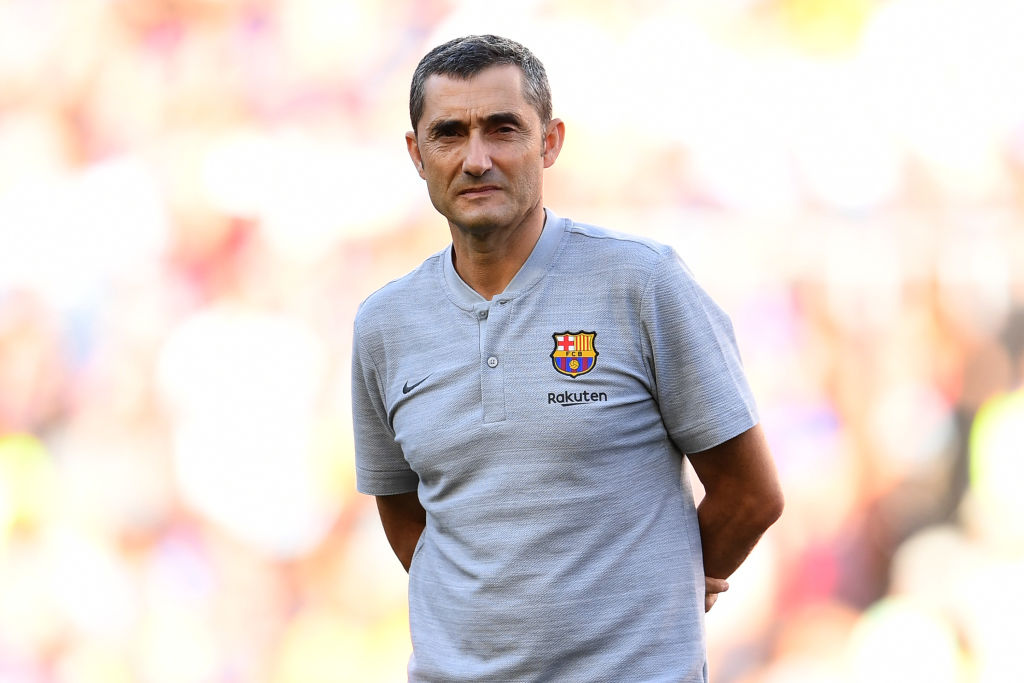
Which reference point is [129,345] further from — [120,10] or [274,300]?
[120,10]

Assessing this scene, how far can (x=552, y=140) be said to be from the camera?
150 centimetres

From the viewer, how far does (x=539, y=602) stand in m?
1.29

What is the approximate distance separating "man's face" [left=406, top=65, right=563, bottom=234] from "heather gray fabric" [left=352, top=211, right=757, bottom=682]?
75 mm

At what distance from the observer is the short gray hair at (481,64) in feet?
4.64

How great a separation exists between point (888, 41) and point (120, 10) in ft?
6.22

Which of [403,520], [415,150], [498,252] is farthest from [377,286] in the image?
[498,252]

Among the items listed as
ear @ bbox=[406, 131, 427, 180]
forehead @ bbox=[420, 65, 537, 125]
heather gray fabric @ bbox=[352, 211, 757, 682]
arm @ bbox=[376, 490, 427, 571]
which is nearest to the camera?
heather gray fabric @ bbox=[352, 211, 757, 682]

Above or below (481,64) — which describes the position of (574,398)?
below

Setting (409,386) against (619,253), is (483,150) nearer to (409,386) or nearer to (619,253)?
(619,253)

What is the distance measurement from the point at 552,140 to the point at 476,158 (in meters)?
0.17

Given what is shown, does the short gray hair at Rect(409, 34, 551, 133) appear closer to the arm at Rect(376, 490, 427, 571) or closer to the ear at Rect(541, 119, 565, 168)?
the ear at Rect(541, 119, 565, 168)

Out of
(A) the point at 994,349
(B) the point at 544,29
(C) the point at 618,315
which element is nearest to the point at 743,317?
(A) the point at 994,349

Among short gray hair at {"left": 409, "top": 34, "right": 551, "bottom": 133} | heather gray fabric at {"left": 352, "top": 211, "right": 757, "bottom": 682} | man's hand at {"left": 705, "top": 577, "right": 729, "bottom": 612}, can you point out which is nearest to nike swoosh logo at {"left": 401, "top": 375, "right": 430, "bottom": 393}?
heather gray fabric at {"left": 352, "top": 211, "right": 757, "bottom": 682}

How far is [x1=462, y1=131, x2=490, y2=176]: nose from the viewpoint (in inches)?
53.7
